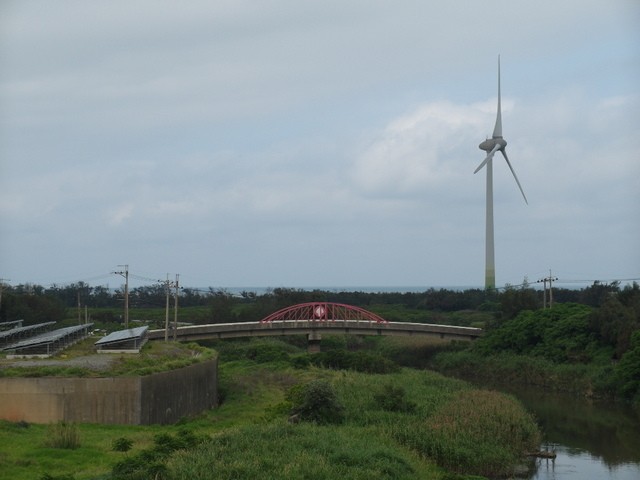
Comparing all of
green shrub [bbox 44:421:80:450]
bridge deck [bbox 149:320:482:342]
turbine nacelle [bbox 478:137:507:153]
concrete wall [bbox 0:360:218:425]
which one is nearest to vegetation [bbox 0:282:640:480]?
green shrub [bbox 44:421:80:450]

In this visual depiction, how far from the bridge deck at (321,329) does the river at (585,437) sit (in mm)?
22094

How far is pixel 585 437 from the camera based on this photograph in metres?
44.1

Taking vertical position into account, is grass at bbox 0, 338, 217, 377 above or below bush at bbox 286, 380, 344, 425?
above

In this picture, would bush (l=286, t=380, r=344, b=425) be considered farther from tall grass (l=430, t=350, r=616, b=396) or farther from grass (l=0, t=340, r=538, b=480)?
tall grass (l=430, t=350, r=616, b=396)

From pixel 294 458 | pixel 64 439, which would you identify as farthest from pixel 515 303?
pixel 64 439

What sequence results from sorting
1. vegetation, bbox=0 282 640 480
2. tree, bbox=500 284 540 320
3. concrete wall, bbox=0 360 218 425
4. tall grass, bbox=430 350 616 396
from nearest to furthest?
vegetation, bbox=0 282 640 480 < concrete wall, bbox=0 360 218 425 < tall grass, bbox=430 350 616 396 < tree, bbox=500 284 540 320

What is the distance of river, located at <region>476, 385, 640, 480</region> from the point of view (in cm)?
3462

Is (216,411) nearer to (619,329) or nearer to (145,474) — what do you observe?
(145,474)

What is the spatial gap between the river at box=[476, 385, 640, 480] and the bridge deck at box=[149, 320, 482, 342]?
72.5 feet

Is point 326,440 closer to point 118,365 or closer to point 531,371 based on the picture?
point 118,365

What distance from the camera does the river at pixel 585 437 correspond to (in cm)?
3462

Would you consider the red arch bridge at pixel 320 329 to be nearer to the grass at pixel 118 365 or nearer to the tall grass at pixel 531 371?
the tall grass at pixel 531 371

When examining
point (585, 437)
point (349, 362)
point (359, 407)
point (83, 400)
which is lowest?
point (585, 437)

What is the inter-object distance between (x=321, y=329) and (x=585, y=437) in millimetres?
43823
